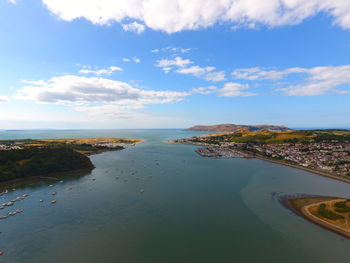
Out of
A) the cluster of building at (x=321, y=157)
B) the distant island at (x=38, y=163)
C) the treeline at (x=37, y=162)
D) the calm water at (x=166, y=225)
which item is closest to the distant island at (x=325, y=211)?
the calm water at (x=166, y=225)

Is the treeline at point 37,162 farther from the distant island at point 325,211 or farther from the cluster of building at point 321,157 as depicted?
the cluster of building at point 321,157

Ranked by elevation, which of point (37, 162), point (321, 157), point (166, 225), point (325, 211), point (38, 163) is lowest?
point (166, 225)

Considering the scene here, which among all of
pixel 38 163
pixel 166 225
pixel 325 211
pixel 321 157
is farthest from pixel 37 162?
pixel 321 157

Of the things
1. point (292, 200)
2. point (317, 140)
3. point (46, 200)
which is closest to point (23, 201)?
point (46, 200)

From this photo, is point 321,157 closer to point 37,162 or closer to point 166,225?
point 166,225

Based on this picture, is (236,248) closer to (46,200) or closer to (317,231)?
(317,231)
